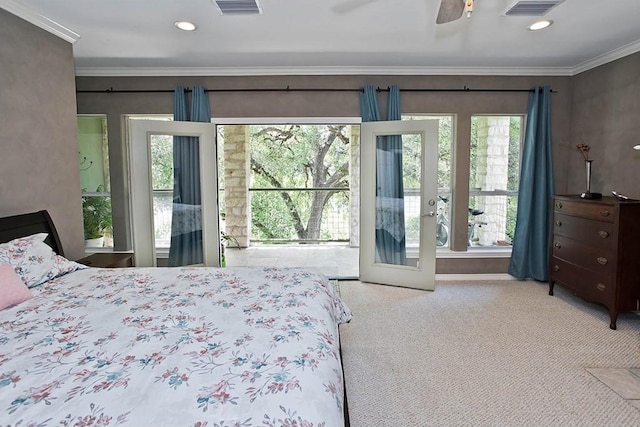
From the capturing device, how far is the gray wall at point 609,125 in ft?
11.4

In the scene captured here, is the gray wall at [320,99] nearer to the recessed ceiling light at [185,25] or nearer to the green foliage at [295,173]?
the recessed ceiling light at [185,25]

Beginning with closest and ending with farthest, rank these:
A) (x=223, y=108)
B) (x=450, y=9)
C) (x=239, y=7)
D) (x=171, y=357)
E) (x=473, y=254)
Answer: (x=171, y=357), (x=450, y=9), (x=239, y=7), (x=223, y=108), (x=473, y=254)

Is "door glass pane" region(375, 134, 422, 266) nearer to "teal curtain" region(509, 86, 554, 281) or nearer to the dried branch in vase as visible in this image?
"teal curtain" region(509, 86, 554, 281)

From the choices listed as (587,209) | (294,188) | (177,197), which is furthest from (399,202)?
(294,188)

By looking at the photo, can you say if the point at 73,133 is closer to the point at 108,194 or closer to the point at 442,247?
the point at 108,194

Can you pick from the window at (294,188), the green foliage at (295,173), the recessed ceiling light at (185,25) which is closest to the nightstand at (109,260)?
the recessed ceiling light at (185,25)

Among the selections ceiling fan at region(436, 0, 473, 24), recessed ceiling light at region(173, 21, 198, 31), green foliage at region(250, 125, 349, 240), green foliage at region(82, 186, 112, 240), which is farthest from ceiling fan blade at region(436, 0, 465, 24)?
green foliage at region(250, 125, 349, 240)

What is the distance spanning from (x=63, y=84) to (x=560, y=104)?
204 inches

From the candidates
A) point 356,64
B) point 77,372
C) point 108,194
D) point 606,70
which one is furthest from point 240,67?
point 606,70

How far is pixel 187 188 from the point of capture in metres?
4.29

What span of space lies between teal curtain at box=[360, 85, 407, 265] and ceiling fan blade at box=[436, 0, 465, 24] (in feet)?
6.97

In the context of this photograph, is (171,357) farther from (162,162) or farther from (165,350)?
(162,162)

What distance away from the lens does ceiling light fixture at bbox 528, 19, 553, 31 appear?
2.92 meters

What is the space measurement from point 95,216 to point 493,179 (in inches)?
198
